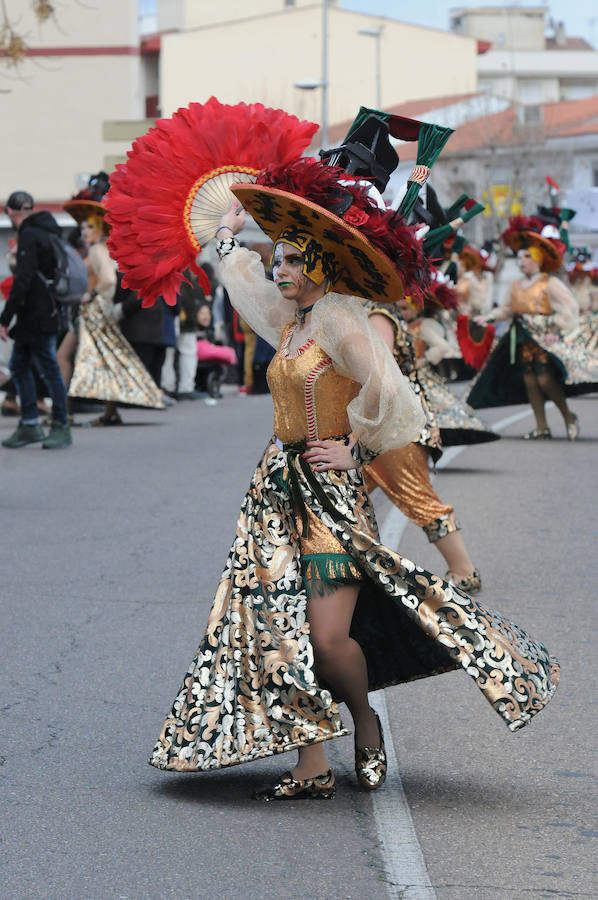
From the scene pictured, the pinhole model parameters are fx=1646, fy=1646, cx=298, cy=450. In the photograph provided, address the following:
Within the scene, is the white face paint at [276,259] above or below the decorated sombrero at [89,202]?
below

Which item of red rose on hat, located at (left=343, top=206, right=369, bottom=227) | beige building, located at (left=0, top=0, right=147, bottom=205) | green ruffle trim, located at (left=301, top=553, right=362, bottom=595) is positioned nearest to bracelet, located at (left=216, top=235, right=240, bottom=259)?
red rose on hat, located at (left=343, top=206, right=369, bottom=227)

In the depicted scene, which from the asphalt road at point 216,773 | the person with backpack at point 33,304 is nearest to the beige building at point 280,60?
the person with backpack at point 33,304

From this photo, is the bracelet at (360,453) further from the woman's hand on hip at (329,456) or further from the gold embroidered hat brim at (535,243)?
the gold embroidered hat brim at (535,243)

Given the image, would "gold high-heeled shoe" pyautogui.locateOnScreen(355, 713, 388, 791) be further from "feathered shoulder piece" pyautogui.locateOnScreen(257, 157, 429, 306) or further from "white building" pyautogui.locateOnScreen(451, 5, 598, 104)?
"white building" pyautogui.locateOnScreen(451, 5, 598, 104)

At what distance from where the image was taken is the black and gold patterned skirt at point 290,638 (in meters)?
4.62

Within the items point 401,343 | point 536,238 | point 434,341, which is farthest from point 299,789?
point 536,238

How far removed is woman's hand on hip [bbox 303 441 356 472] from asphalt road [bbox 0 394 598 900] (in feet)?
3.14

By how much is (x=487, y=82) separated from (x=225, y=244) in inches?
3873

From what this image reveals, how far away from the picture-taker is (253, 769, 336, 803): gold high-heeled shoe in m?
4.70

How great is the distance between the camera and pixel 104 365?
54.6ft

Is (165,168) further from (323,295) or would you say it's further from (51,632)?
(51,632)

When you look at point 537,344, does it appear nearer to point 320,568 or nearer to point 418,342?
point 418,342

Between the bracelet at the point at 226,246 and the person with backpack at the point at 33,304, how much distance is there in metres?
8.74

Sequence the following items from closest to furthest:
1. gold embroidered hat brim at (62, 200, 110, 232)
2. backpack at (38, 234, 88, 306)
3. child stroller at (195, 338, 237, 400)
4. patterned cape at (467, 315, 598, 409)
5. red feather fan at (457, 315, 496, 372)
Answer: backpack at (38, 234, 88, 306)
gold embroidered hat brim at (62, 200, 110, 232)
patterned cape at (467, 315, 598, 409)
red feather fan at (457, 315, 496, 372)
child stroller at (195, 338, 237, 400)
